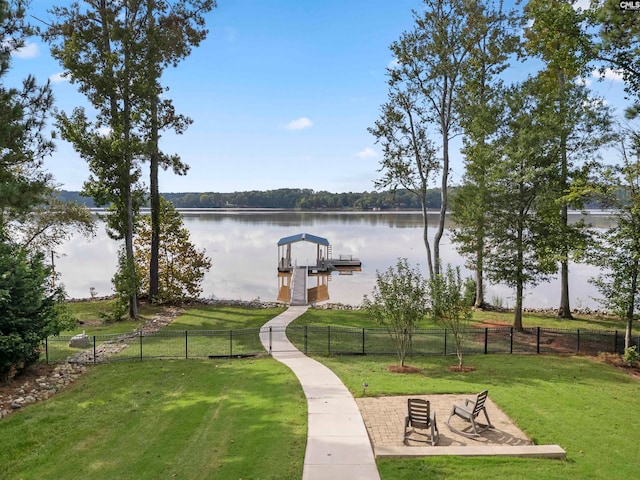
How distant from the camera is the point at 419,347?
18625mm

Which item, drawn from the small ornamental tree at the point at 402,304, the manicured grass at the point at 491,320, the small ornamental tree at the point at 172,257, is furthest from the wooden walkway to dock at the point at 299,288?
the small ornamental tree at the point at 402,304

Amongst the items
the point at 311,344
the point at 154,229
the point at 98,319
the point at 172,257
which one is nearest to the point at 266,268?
the point at 172,257

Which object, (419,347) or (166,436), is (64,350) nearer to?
(166,436)

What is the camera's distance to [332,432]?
372 inches

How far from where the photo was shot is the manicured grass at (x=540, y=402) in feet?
26.3

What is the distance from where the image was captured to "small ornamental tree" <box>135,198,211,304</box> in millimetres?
30047

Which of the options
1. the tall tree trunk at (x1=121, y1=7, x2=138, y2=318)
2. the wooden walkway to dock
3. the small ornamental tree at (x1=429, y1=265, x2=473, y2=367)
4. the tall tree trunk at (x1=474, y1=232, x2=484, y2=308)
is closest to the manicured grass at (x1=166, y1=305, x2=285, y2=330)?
the wooden walkway to dock

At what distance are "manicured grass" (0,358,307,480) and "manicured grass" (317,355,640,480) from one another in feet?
6.98

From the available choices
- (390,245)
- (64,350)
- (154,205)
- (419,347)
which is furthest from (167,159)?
(390,245)

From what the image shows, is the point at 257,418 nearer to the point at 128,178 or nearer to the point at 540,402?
the point at 540,402

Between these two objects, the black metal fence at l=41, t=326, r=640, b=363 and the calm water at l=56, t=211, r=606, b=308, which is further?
the calm water at l=56, t=211, r=606, b=308

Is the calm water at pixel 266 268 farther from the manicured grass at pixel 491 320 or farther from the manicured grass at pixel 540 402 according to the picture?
the manicured grass at pixel 540 402

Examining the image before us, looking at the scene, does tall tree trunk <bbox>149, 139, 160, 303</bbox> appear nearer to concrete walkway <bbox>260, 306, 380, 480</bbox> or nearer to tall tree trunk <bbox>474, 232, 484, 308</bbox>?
concrete walkway <bbox>260, 306, 380, 480</bbox>

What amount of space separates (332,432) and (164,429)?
12.2 feet
